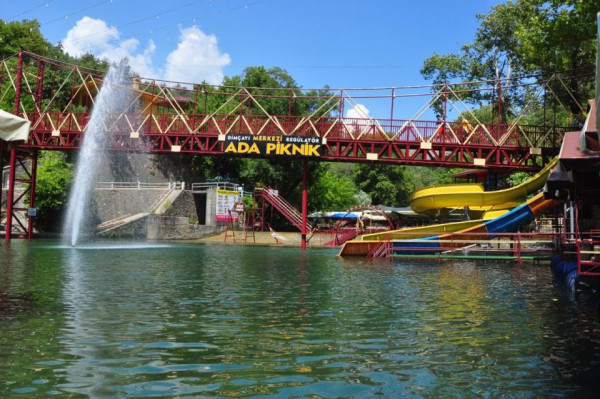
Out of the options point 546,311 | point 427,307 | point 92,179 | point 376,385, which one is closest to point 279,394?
point 376,385

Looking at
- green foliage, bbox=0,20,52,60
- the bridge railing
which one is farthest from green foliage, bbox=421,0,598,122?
green foliage, bbox=0,20,52,60

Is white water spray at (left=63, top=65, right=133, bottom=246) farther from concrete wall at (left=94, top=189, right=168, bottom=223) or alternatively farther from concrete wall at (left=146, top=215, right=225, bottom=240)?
concrete wall at (left=146, top=215, right=225, bottom=240)

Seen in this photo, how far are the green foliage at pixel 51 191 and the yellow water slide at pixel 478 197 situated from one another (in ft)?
103

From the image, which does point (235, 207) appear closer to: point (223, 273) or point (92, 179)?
point (92, 179)

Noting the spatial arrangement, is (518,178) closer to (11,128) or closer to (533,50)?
(533,50)

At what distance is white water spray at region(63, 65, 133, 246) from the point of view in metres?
40.4

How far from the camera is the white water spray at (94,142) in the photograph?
4044 centimetres

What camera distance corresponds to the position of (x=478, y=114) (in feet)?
217

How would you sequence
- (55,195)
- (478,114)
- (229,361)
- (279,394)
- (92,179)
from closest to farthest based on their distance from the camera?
(279,394) < (229,361) < (55,195) < (92,179) < (478,114)

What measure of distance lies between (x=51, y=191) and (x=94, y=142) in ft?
31.5

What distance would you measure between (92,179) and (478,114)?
145ft

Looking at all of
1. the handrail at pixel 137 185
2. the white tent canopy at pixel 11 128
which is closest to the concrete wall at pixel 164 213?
the handrail at pixel 137 185

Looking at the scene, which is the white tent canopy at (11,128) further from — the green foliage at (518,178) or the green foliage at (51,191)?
the green foliage at (51,191)

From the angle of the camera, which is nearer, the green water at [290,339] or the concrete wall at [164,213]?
the green water at [290,339]
